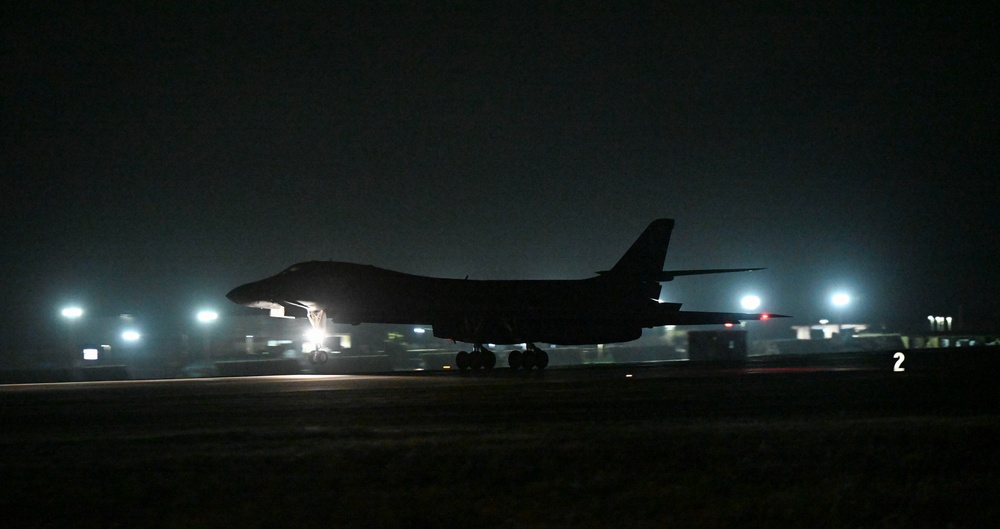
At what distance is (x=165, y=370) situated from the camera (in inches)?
1769

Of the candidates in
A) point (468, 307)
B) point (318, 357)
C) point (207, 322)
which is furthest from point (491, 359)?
point (207, 322)

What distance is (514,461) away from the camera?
905 centimetres

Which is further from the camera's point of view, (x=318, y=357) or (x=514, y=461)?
(x=318, y=357)

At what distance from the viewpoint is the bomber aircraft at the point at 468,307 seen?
92.0ft

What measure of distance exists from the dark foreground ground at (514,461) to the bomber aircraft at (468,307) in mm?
11194

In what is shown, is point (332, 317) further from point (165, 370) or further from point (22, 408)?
point (165, 370)

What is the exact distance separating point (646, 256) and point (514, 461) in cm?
2313

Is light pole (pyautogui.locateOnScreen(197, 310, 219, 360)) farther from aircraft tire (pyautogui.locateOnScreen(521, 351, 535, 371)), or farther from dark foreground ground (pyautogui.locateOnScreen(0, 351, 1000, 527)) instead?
dark foreground ground (pyautogui.locateOnScreen(0, 351, 1000, 527))

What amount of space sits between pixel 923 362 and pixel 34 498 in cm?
2566

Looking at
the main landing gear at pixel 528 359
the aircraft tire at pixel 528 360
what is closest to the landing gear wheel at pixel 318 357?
the main landing gear at pixel 528 359

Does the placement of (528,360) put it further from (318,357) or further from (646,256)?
(318,357)

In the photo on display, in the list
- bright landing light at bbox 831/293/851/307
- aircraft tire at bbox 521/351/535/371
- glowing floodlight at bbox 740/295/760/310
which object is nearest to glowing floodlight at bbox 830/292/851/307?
bright landing light at bbox 831/293/851/307

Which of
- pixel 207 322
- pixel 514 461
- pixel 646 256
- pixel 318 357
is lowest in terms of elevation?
pixel 514 461

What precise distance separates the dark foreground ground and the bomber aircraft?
1119cm
